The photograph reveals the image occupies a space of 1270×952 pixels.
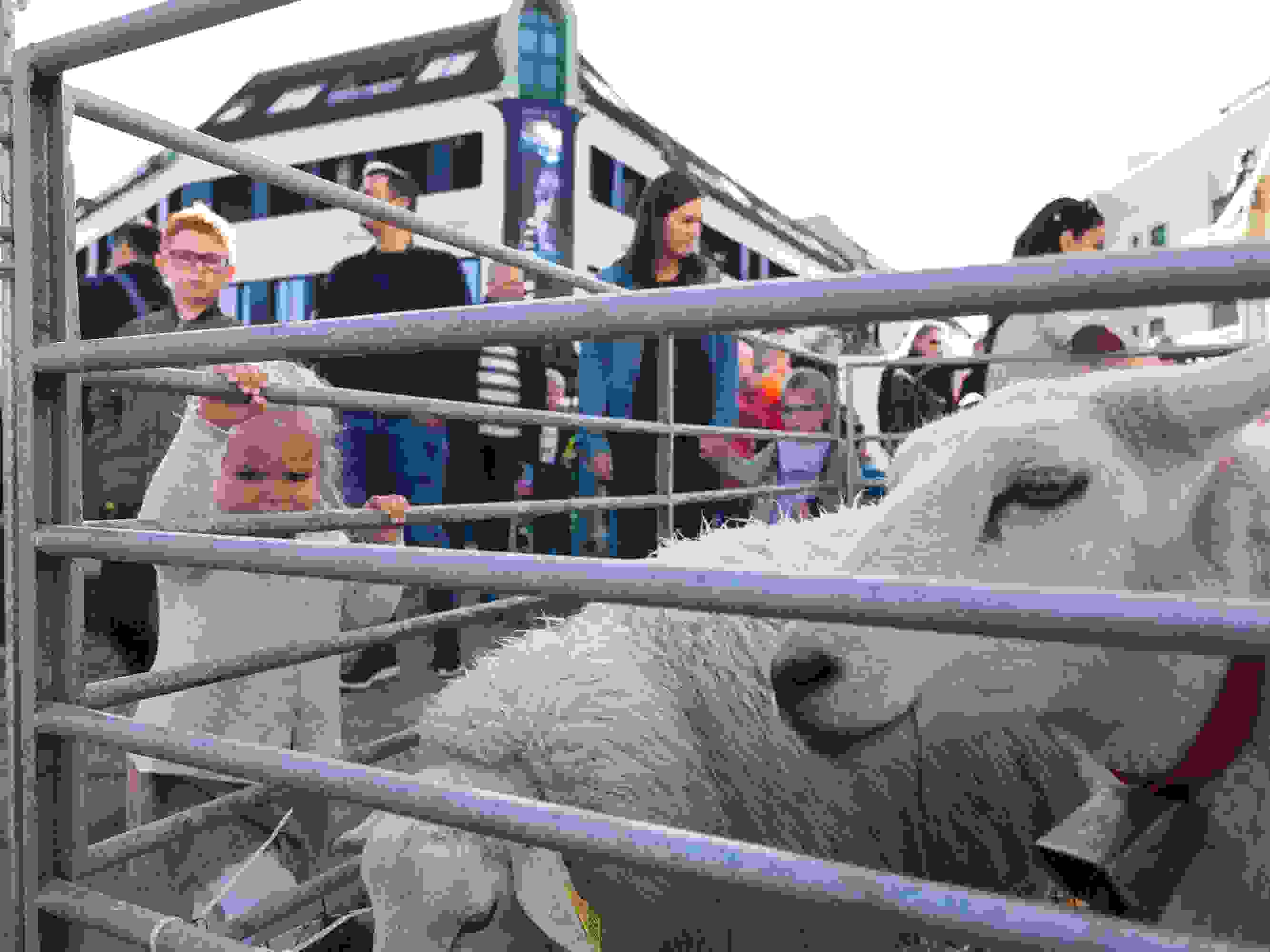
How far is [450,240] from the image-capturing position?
181cm

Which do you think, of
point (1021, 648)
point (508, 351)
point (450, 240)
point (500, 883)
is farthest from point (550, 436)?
point (1021, 648)

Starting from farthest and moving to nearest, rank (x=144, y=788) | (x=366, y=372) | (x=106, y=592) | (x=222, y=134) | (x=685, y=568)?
(x=222, y=134), (x=106, y=592), (x=366, y=372), (x=144, y=788), (x=685, y=568)

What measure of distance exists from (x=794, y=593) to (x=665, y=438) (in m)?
2.29

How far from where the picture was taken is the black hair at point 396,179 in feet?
9.68

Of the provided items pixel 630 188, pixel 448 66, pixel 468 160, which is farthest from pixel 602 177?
pixel 448 66

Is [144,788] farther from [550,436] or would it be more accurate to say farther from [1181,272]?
[550,436]

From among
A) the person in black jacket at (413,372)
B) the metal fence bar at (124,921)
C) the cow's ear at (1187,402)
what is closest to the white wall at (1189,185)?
the person in black jacket at (413,372)

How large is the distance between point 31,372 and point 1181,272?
1.13 m

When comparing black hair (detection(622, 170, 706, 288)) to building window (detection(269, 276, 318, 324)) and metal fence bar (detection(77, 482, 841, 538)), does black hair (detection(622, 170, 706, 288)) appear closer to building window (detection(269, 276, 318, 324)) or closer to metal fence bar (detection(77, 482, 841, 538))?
metal fence bar (detection(77, 482, 841, 538))

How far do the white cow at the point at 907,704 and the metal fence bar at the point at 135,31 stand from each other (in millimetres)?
882

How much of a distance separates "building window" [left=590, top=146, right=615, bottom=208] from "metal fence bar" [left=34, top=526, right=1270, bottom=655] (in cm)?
1038

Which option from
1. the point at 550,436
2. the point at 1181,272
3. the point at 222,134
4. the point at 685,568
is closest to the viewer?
the point at 1181,272

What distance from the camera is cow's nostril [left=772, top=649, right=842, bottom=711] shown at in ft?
2.99

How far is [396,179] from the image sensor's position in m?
2.96
